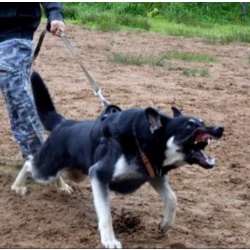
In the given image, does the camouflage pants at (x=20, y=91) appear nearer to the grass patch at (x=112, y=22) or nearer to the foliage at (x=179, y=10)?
the grass patch at (x=112, y=22)

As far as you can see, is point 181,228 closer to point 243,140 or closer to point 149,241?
point 149,241

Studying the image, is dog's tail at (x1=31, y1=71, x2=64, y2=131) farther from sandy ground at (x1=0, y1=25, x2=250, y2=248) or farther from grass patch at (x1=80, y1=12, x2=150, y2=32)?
grass patch at (x1=80, y1=12, x2=150, y2=32)

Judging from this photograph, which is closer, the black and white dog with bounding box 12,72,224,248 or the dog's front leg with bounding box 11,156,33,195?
the black and white dog with bounding box 12,72,224,248

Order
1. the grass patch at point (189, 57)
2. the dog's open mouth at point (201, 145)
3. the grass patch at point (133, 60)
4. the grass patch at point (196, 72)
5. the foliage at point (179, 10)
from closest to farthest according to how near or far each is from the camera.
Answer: the dog's open mouth at point (201, 145) < the grass patch at point (196, 72) < the grass patch at point (133, 60) < the grass patch at point (189, 57) < the foliage at point (179, 10)

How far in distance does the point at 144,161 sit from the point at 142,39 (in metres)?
10.7

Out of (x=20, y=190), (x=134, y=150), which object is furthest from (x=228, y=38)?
(x=134, y=150)

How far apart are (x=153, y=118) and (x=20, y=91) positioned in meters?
1.44

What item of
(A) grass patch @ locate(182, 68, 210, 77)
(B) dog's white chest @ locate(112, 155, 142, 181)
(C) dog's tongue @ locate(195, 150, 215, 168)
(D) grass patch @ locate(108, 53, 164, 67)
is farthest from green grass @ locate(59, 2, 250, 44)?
(C) dog's tongue @ locate(195, 150, 215, 168)

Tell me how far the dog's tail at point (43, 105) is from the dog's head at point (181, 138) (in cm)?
122

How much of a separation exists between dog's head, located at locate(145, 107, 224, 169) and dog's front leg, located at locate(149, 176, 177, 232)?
0.33 metres

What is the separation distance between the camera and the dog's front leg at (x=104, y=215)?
14.8ft

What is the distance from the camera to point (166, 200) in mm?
4773

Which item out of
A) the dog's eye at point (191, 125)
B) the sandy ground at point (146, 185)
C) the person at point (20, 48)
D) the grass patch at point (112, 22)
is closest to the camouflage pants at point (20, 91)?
the person at point (20, 48)

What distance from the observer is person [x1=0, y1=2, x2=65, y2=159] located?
533 cm
